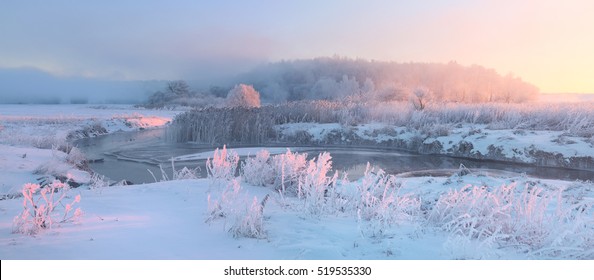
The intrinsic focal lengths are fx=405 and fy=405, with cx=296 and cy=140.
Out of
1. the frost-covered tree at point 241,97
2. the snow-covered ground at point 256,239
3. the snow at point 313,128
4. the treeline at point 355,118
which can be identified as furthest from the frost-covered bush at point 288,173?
the frost-covered tree at point 241,97

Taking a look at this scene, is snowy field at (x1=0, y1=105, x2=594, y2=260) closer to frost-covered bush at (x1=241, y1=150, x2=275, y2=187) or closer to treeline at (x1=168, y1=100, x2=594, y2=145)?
frost-covered bush at (x1=241, y1=150, x2=275, y2=187)

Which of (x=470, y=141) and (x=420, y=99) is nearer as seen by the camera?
(x=470, y=141)

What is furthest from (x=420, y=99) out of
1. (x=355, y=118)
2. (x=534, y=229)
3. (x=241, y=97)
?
(x=534, y=229)

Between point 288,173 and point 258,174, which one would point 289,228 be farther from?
point 258,174

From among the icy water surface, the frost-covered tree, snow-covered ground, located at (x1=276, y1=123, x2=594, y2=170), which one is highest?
the frost-covered tree

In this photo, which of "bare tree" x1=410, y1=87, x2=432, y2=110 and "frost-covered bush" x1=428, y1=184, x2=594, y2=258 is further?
"bare tree" x1=410, y1=87, x2=432, y2=110

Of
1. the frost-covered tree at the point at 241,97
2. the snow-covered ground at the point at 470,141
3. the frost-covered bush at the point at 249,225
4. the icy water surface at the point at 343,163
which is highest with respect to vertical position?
the frost-covered tree at the point at 241,97

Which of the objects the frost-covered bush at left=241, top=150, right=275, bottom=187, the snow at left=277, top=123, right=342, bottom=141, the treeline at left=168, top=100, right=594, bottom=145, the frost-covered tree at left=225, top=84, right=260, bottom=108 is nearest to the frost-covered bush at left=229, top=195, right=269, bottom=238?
the frost-covered bush at left=241, top=150, right=275, bottom=187

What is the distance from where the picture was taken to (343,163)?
13.5m

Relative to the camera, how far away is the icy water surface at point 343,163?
1143 centimetres

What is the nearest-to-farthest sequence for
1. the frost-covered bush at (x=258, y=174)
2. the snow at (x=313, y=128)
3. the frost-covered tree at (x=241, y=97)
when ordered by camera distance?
1. the frost-covered bush at (x=258, y=174)
2. the snow at (x=313, y=128)
3. the frost-covered tree at (x=241, y=97)

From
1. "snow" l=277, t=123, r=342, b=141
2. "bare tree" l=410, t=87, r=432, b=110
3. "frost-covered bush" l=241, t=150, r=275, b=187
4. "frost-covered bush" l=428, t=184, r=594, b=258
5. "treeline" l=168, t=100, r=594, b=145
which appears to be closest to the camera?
"frost-covered bush" l=428, t=184, r=594, b=258

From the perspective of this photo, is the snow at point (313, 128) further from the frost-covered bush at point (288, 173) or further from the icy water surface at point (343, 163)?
the frost-covered bush at point (288, 173)

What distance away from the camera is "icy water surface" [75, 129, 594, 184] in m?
11.4
